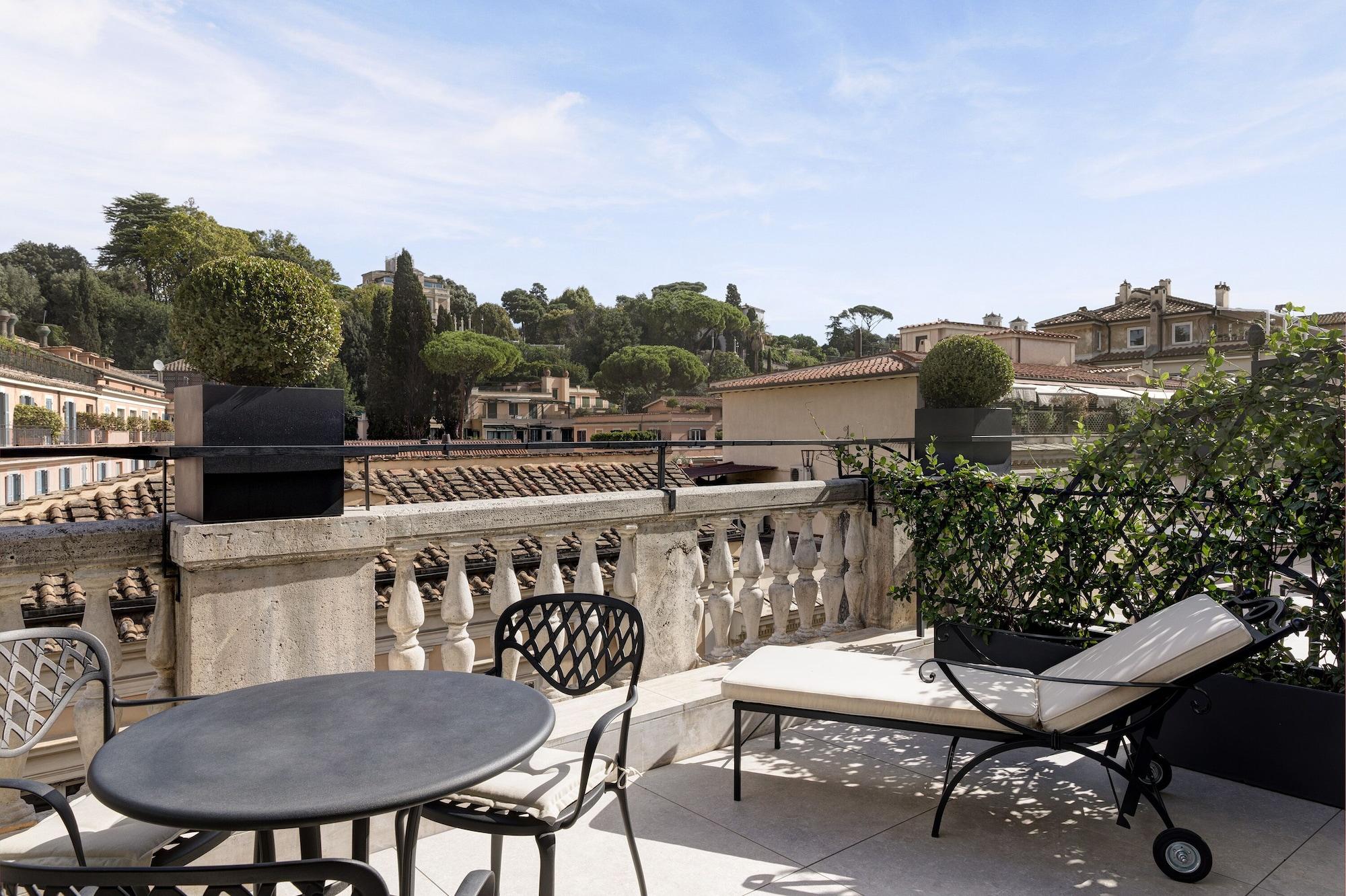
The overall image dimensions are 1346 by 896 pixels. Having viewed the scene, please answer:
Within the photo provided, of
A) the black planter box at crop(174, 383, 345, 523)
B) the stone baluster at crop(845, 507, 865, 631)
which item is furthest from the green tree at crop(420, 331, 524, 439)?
the black planter box at crop(174, 383, 345, 523)

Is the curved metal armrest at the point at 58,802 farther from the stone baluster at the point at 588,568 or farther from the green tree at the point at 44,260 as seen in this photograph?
the green tree at the point at 44,260

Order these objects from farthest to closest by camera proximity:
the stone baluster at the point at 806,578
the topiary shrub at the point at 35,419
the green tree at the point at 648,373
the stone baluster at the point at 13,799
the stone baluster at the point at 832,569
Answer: the green tree at the point at 648,373, the topiary shrub at the point at 35,419, the stone baluster at the point at 832,569, the stone baluster at the point at 806,578, the stone baluster at the point at 13,799

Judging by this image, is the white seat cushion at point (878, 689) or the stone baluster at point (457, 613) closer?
the white seat cushion at point (878, 689)

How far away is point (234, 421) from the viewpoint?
2.37 meters

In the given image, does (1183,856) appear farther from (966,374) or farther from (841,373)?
(841,373)

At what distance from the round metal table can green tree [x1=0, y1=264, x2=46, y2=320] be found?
193 feet

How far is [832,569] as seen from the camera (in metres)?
4.01

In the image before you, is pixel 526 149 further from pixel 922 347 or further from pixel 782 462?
pixel 922 347

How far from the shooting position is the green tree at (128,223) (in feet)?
204

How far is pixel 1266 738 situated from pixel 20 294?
203 ft

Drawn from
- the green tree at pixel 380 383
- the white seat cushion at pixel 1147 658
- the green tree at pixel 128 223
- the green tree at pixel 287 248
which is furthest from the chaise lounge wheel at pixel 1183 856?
the green tree at pixel 128 223

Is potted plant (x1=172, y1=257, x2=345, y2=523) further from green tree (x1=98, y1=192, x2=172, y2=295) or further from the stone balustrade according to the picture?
green tree (x1=98, y1=192, x2=172, y2=295)

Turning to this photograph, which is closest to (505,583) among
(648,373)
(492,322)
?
(648,373)

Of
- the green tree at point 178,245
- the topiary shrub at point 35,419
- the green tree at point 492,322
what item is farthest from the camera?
the green tree at point 492,322
